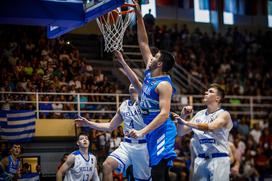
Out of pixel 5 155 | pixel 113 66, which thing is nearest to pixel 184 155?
pixel 113 66

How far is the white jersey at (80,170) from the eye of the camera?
38.0ft

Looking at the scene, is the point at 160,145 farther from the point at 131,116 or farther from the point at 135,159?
the point at 131,116

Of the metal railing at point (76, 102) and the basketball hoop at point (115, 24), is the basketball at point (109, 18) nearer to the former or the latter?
Answer: the basketball hoop at point (115, 24)

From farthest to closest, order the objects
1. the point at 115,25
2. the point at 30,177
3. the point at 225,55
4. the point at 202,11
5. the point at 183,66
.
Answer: the point at 202,11
the point at 225,55
the point at 183,66
the point at 30,177
the point at 115,25

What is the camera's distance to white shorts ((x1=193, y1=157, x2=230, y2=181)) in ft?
28.1

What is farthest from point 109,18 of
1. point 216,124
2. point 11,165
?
point 11,165

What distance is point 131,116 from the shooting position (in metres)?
9.42

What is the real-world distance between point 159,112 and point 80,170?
178 inches

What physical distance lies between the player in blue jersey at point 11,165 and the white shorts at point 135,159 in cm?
402

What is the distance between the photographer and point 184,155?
55.7 feet

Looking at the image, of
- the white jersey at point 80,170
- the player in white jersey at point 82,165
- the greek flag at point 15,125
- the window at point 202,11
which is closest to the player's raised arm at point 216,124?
the player in white jersey at point 82,165

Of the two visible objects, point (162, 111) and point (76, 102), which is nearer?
point (162, 111)

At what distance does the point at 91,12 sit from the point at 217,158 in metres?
3.06

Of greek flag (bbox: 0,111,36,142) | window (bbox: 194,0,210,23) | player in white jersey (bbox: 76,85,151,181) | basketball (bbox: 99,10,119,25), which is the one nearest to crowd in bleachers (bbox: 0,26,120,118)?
greek flag (bbox: 0,111,36,142)
